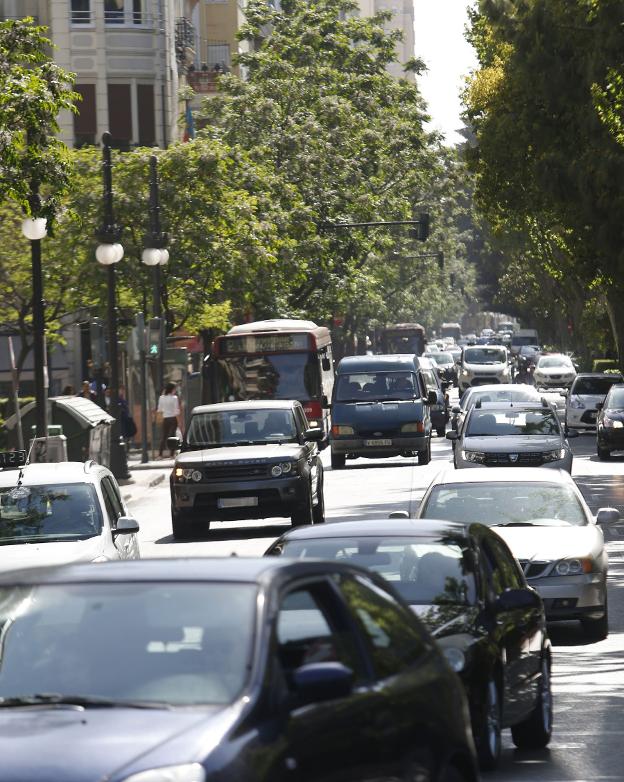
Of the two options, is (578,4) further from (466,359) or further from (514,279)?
(514,279)

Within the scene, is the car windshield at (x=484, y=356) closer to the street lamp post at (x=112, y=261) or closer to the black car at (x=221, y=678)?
the street lamp post at (x=112, y=261)

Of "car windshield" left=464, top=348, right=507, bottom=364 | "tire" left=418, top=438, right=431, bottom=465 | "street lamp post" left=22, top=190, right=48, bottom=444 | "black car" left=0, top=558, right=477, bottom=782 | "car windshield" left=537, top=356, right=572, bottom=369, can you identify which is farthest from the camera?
"car windshield" left=537, top=356, right=572, bottom=369

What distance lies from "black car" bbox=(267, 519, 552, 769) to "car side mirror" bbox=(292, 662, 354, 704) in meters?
3.33

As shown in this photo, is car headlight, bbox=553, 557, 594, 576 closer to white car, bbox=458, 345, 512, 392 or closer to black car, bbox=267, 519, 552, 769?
black car, bbox=267, 519, 552, 769

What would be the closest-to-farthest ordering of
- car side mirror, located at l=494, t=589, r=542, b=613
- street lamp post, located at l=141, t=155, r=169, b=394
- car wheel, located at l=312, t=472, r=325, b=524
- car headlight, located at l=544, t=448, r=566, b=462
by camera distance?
1. car side mirror, located at l=494, t=589, r=542, b=613
2. car wheel, located at l=312, t=472, r=325, b=524
3. car headlight, located at l=544, t=448, r=566, b=462
4. street lamp post, located at l=141, t=155, r=169, b=394

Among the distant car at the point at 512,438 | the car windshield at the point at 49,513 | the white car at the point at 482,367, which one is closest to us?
the car windshield at the point at 49,513

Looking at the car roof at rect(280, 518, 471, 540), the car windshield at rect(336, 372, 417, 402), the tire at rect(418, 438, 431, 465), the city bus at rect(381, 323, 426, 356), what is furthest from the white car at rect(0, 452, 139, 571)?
the city bus at rect(381, 323, 426, 356)

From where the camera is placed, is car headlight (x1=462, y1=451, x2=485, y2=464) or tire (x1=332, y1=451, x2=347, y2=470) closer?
car headlight (x1=462, y1=451, x2=485, y2=464)

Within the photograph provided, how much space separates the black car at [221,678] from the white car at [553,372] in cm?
7276

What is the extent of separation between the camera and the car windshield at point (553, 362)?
79750mm

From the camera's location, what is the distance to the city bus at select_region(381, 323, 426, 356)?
125000mm

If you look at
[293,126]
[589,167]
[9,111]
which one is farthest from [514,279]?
[9,111]

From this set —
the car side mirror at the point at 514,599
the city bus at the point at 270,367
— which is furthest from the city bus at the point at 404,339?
the car side mirror at the point at 514,599

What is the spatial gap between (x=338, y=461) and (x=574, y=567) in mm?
25526
